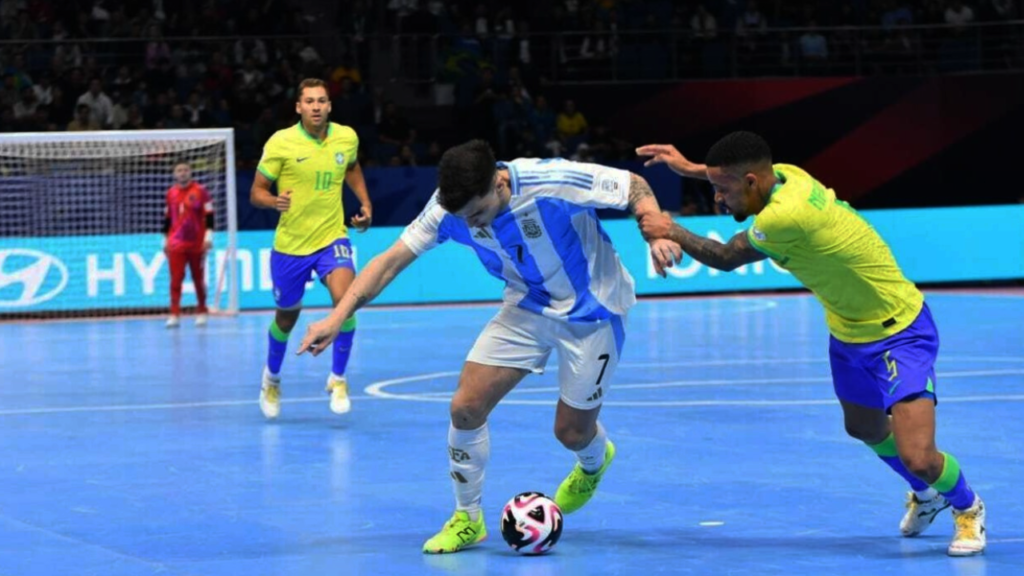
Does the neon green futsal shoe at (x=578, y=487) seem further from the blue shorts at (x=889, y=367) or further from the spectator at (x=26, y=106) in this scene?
the spectator at (x=26, y=106)

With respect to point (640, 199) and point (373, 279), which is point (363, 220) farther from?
point (640, 199)

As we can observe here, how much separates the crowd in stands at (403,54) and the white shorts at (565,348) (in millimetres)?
16555

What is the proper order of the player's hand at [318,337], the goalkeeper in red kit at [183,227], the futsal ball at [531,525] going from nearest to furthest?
the player's hand at [318,337] < the futsal ball at [531,525] < the goalkeeper in red kit at [183,227]

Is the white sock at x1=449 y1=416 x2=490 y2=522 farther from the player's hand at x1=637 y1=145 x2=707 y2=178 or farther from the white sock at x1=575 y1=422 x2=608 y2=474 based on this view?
the player's hand at x1=637 y1=145 x2=707 y2=178

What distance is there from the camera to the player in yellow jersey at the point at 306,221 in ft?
40.8

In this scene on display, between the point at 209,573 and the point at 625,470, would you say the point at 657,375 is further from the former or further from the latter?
the point at 209,573

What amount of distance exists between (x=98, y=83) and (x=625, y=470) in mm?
15989

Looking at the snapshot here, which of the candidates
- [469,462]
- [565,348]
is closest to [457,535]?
[469,462]

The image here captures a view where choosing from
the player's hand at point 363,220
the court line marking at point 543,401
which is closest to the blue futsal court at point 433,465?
the court line marking at point 543,401

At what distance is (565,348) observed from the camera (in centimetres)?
784

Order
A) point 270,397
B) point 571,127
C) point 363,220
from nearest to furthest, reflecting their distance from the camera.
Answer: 1. point 363,220
2. point 270,397
3. point 571,127

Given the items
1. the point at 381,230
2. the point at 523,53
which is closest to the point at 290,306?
the point at 381,230

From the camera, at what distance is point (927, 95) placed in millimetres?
28469

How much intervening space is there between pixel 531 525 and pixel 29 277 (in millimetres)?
15285
